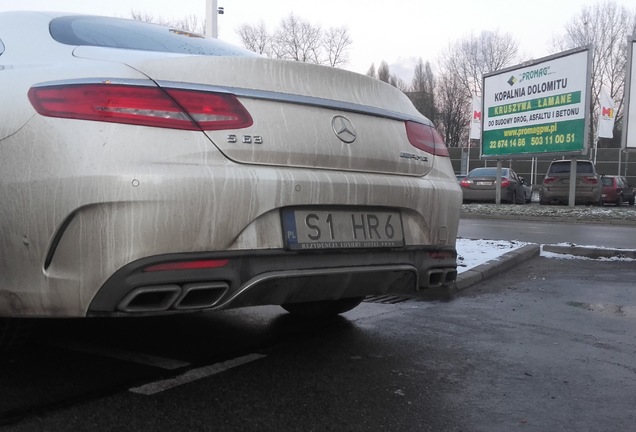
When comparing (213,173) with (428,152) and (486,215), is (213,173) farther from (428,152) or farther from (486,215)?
(486,215)

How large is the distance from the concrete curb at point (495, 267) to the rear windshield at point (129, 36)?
3017 mm

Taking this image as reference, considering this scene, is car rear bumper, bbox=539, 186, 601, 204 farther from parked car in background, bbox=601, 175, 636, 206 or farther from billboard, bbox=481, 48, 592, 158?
billboard, bbox=481, 48, 592, 158

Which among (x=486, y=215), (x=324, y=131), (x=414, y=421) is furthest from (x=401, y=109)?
(x=486, y=215)

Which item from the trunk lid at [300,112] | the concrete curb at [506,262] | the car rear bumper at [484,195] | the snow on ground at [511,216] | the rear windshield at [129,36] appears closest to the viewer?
the trunk lid at [300,112]

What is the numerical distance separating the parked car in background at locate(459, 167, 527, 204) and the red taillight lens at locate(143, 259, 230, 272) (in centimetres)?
1879

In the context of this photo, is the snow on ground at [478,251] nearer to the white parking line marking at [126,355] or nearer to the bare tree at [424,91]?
the white parking line marking at [126,355]

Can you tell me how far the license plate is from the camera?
245cm

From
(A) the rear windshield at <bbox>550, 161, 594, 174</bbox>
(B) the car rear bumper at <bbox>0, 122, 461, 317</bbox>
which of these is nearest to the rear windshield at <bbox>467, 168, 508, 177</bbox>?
(A) the rear windshield at <bbox>550, 161, 594, 174</bbox>

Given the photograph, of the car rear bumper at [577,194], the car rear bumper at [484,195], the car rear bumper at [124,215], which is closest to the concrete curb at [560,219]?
the car rear bumper at [484,195]

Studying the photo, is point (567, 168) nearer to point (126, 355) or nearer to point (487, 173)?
point (487, 173)

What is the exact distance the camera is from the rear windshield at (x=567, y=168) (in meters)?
20.5

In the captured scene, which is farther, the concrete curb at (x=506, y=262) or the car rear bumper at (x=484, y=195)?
the car rear bumper at (x=484, y=195)

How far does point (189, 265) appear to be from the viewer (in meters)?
2.21

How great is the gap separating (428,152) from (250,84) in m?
1.08
